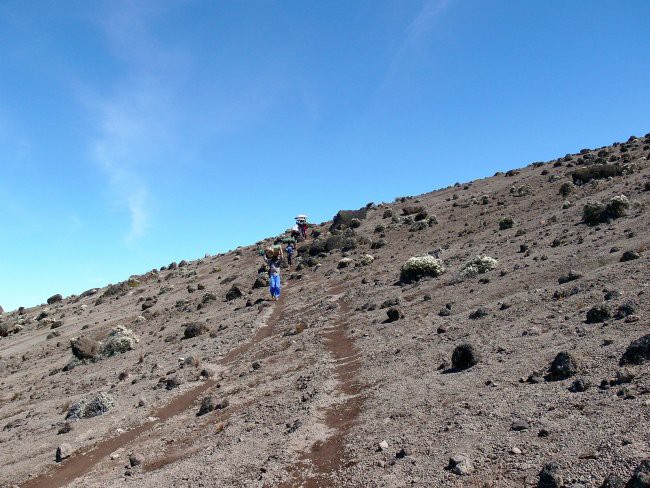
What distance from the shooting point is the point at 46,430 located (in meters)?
13.6

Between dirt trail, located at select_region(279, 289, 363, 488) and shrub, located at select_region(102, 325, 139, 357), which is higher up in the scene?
shrub, located at select_region(102, 325, 139, 357)

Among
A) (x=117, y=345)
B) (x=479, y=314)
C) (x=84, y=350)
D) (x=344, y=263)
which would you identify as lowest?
(x=479, y=314)

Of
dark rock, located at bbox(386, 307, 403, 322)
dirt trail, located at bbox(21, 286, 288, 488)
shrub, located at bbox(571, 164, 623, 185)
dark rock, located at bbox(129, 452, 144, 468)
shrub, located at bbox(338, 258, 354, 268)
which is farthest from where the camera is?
shrub, located at bbox(571, 164, 623, 185)

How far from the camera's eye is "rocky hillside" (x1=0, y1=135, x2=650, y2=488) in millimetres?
6812

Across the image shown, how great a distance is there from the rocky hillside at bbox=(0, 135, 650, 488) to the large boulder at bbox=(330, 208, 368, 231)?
2558 cm

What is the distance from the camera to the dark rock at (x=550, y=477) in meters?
5.36

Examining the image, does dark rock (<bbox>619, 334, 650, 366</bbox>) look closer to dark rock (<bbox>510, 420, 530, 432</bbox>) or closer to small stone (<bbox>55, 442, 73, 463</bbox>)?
dark rock (<bbox>510, 420, 530, 432</bbox>)

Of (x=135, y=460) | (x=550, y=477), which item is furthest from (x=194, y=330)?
(x=550, y=477)

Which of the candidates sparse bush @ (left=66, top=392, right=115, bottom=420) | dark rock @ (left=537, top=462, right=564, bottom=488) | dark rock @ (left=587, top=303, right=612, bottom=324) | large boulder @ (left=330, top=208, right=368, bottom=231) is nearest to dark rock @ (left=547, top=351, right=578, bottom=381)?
dark rock @ (left=587, top=303, right=612, bottom=324)

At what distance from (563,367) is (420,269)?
47.7 ft

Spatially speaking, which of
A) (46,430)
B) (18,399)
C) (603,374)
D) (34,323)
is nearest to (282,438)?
(603,374)

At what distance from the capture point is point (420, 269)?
2298cm

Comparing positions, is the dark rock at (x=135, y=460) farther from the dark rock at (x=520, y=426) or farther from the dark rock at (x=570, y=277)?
the dark rock at (x=570, y=277)

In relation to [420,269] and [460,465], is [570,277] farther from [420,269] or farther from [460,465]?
[460,465]
